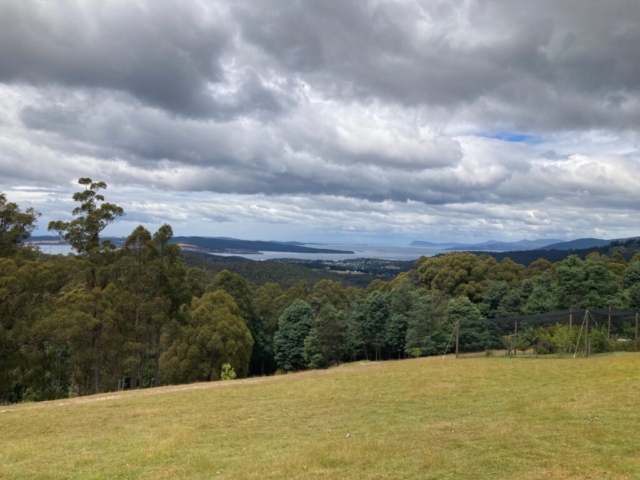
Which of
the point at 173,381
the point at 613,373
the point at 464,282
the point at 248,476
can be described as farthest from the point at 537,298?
the point at 248,476

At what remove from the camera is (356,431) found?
32.4 feet

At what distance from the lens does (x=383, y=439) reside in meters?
9.05

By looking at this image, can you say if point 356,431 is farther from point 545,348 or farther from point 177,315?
point 177,315

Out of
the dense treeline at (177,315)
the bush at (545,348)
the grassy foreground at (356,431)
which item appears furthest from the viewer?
the bush at (545,348)

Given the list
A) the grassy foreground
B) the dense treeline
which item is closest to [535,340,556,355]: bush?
the dense treeline

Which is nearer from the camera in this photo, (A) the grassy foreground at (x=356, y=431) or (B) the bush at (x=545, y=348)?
(A) the grassy foreground at (x=356, y=431)

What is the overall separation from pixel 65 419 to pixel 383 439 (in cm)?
945

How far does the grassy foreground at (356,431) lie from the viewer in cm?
743

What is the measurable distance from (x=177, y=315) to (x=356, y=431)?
21961 millimetres

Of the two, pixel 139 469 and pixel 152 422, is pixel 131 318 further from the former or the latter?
pixel 139 469

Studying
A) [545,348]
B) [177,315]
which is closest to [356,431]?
[545,348]

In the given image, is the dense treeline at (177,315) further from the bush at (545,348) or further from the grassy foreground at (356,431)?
the grassy foreground at (356,431)

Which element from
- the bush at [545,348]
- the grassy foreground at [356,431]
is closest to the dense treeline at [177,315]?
the bush at [545,348]

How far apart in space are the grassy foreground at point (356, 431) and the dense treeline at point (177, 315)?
689cm
